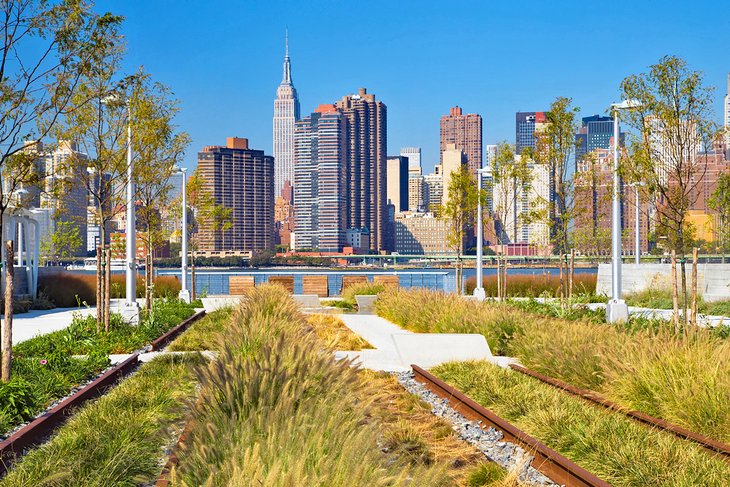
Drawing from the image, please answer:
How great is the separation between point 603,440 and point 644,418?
124 cm

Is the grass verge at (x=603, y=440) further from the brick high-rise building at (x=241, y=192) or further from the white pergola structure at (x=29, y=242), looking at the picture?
Answer: the brick high-rise building at (x=241, y=192)

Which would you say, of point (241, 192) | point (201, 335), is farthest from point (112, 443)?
point (241, 192)

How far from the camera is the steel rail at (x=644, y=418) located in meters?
6.84

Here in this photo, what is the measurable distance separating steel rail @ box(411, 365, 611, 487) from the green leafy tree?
35.1 m

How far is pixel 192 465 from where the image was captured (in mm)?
4539

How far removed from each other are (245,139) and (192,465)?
15004 cm

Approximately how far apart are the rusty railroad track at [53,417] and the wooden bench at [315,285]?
2352 centimetres

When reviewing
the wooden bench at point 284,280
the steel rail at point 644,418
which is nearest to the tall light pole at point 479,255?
the wooden bench at point 284,280

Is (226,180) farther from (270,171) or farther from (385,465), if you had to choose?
(385,465)

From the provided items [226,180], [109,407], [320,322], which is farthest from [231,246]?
[109,407]

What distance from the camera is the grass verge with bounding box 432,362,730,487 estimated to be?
607 centimetres

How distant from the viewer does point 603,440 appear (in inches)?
280

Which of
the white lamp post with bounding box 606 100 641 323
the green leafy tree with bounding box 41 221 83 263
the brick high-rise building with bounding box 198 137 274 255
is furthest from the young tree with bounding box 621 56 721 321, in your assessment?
the brick high-rise building with bounding box 198 137 274 255

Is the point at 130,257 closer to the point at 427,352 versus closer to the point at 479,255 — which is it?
the point at 427,352
